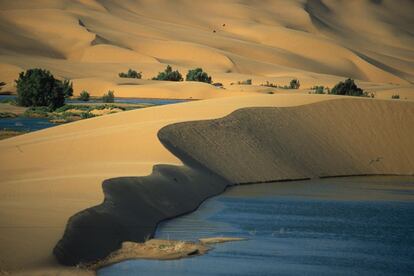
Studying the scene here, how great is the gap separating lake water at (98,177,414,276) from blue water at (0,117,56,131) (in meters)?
23.3

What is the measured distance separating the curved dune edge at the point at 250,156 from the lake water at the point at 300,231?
939 millimetres

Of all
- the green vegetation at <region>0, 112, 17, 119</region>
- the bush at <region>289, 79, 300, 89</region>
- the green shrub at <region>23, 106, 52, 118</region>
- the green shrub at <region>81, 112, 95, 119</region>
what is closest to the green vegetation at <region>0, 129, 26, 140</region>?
the green shrub at <region>81, 112, 95, 119</region>

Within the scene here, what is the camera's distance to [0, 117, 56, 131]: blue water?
60581mm

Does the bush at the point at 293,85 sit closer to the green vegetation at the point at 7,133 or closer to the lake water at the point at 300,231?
the green vegetation at the point at 7,133

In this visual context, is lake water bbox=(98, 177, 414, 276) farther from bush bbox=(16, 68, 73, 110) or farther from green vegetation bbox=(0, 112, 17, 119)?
bush bbox=(16, 68, 73, 110)

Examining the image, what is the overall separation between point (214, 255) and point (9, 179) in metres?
11.0

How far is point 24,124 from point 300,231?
38803 millimetres

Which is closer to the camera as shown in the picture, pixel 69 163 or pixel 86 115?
pixel 69 163

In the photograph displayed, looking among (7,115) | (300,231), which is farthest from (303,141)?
(7,115)

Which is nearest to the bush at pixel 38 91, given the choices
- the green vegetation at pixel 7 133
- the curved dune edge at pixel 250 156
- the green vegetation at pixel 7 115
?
the green vegetation at pixel 7 115

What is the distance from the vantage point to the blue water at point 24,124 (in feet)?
199

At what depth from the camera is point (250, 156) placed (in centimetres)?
4403

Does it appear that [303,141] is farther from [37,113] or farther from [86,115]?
[37,113]

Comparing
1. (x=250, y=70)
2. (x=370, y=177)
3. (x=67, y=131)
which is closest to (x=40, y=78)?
(x=67, y=131)
